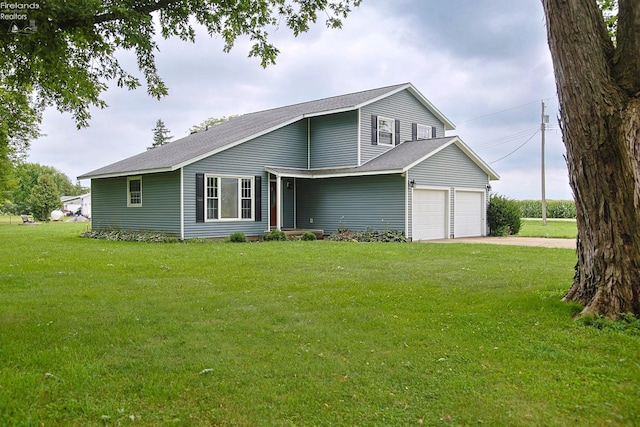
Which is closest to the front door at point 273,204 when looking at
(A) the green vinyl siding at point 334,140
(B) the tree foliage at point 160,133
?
(A) the green vinyl siding at point 334,140

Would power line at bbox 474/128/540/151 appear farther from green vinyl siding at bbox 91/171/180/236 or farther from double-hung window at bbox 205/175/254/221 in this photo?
green vinyl siding at bbox 91/171/180/236

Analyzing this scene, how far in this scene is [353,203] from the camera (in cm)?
1820

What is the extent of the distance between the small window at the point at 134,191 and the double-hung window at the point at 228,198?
10.9 ft

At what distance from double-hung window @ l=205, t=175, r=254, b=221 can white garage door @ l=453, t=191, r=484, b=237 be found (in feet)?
27.4

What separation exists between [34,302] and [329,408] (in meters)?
4.91

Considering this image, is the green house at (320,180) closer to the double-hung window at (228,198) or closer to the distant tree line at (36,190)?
the double-hung window at (228,198)

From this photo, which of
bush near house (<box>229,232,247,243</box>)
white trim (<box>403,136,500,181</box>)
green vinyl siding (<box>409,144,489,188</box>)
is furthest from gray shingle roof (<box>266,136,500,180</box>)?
bush near house (<box>229,232,247,243</box>)

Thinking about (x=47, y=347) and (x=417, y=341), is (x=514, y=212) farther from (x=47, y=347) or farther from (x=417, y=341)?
(x=47, y=347)

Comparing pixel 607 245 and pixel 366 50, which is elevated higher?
pixel 366 50

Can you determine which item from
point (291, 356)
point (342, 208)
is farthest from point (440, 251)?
point (291, 356)

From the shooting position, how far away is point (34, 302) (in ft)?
20.5

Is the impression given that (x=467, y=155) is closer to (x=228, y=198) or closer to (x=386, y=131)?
(x=386, y=131)

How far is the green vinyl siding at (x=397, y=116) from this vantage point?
1869 centimetres

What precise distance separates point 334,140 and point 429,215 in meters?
4.86
